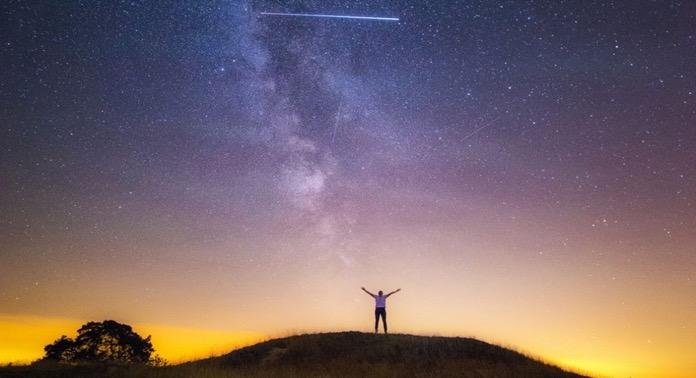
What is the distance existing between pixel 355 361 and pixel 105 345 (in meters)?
20.8

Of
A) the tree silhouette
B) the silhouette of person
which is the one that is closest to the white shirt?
the silhouette of person

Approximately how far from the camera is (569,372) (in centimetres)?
2664

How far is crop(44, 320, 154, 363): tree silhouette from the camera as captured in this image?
3500cm

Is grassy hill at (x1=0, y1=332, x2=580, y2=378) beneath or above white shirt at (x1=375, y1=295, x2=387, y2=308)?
beneath

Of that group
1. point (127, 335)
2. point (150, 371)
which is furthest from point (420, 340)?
point (127, 335)

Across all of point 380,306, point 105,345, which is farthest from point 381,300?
point 105,345

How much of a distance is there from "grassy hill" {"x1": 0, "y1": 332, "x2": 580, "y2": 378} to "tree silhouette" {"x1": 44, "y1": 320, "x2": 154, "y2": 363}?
12.1 meters

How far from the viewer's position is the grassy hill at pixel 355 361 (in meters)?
22.8

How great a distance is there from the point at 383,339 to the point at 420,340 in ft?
6.74

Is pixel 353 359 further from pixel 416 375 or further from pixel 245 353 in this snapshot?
pixel 245 353

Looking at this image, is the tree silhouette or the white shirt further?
the tree silhouette

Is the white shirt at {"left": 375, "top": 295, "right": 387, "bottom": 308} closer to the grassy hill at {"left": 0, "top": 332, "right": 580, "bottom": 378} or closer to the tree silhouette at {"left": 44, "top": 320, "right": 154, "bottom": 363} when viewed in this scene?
the grassy hill at {"left": 0, "top": 332, "right": 580, "bottom": 378}

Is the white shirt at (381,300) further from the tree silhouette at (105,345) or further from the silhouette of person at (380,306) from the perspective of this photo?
the tree silhouette at (105,345)

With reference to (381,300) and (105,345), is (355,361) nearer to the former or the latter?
(381,300)
